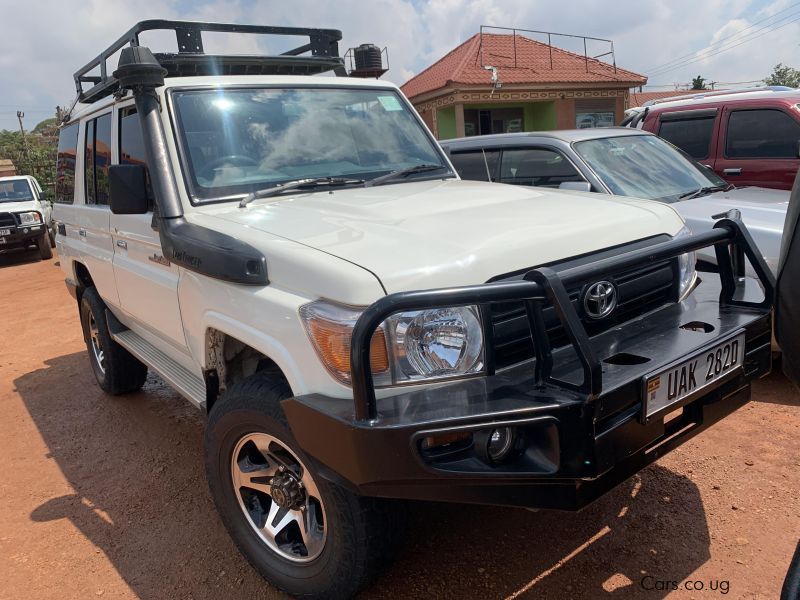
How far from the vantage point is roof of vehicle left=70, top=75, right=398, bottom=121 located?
3189 millimetres

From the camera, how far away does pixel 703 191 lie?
5.22m

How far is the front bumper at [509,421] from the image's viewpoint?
1814mm

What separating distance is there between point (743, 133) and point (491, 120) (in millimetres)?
17902

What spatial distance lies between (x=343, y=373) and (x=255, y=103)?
1827mm

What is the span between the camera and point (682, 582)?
2.46 m

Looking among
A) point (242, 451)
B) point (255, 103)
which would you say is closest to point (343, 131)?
point (255, 103)

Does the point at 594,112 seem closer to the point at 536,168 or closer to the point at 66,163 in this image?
the point at 536,168

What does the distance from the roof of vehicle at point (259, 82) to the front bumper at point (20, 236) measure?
11240 mm

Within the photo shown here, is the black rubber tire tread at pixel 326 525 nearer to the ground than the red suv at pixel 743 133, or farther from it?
nearer to the ground

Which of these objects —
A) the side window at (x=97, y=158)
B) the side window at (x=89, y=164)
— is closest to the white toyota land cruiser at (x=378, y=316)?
the side window at (x=97, y=158)

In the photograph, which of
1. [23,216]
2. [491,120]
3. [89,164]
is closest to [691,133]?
[89,164]

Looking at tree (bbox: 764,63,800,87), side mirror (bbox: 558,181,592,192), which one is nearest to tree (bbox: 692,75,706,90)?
tree (bbox: 764,63,800,87)

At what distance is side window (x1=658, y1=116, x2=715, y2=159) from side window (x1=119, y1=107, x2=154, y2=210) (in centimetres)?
564

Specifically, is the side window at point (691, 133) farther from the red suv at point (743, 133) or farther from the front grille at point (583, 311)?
the front grille at point (583, 311)
